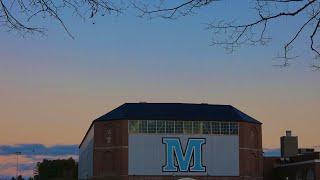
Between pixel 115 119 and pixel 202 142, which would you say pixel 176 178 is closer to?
pixel 202 142

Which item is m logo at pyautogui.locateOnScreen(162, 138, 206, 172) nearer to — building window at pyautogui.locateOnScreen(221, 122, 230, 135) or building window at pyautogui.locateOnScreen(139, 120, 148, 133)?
building window at pyautogui.locateOnScreen(139, 120, 148, 133)

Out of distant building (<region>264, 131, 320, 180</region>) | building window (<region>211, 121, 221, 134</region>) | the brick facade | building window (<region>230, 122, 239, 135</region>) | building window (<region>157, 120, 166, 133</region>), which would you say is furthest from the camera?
building window (<region>230, 122, 239, 135</region>)

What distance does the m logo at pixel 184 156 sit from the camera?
106 meters

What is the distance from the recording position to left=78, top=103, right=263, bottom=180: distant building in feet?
345

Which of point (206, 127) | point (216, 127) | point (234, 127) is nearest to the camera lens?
point (206, 127)

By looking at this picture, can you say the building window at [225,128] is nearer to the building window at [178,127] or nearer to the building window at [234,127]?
the building window at [234,127]

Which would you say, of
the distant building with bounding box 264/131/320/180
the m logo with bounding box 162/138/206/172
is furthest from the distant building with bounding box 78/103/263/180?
the distant building with bounding box 264/131/320/180

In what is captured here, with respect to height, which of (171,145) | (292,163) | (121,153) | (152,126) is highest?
(152,126)

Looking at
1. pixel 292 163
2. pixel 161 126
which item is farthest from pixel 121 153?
pixel 292 163

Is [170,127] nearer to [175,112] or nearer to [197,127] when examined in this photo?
[175,112]

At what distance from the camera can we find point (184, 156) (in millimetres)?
106375

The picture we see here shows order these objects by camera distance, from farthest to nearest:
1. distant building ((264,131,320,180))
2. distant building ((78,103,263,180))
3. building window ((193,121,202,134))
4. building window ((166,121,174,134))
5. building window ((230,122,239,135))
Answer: building window ((230,122,239,135))
building window ((193,121,202,134))
building window ((166,121,174,134))
distant building ((78,103,263,180))
distant building ((264,131,320,180))

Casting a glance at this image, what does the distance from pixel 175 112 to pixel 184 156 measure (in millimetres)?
7486

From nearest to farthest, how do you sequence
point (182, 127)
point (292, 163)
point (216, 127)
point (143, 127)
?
1. point (292, 163)
2. point (143, 127)
3. point (182, 127)
4. point (216, 127)
